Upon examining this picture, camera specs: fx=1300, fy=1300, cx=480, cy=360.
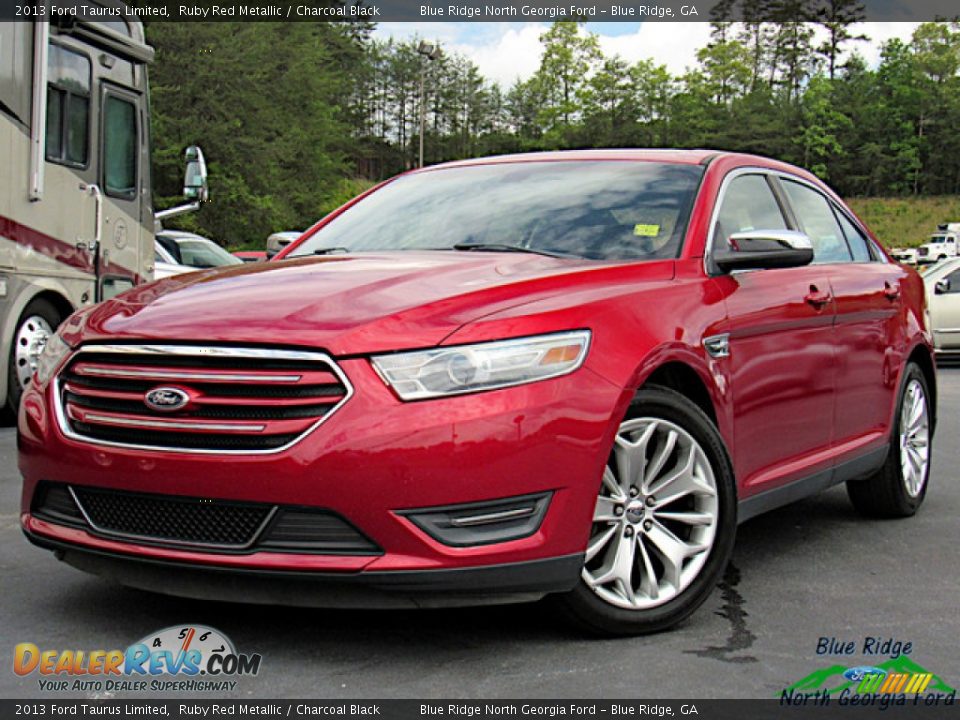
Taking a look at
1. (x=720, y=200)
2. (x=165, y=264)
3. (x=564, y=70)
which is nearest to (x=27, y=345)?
(x=720, y=200)

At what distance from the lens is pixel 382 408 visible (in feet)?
11.2

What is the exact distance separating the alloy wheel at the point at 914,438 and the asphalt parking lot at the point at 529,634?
93cm

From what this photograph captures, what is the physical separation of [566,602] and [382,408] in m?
0.83

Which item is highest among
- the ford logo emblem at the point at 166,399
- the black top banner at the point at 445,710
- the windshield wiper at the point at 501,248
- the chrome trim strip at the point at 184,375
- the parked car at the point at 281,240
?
the windshield wiper at the point at 501,248

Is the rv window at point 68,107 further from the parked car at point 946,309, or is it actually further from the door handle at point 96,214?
→ the parked car at point 946,309

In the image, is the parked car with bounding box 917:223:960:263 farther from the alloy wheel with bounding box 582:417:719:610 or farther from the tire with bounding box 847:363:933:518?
the alloy wheel with bounding box 582:417:719:610

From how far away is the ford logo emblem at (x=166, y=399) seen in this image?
351 centimetres

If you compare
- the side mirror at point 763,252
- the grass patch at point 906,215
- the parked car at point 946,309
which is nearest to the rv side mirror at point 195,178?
the side mirror at point 763,252

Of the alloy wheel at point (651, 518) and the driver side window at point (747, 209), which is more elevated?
the driver side window at point (747, 209)

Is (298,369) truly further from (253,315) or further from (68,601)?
(68,601)

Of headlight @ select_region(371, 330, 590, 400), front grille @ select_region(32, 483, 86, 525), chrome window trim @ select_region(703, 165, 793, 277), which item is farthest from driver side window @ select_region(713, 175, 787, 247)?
front grille @ select_region(32, 483, 86, 525)

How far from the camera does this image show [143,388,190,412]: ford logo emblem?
3514 millimetres

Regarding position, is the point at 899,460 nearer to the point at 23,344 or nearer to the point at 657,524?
the point at 657,524

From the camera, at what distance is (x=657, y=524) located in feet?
13.1
